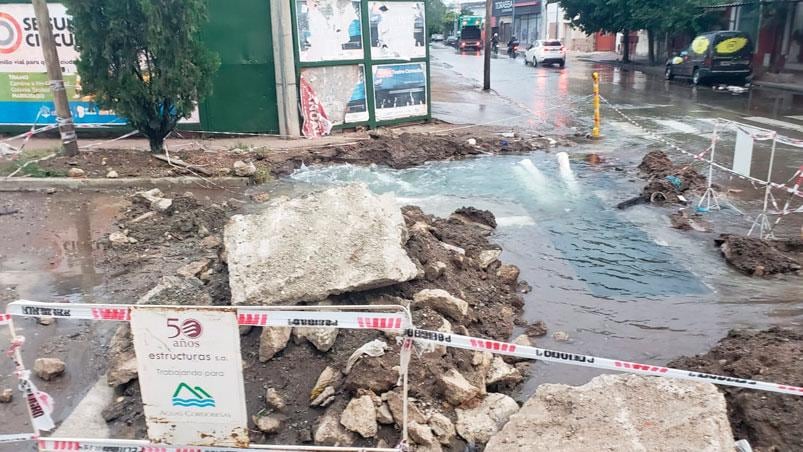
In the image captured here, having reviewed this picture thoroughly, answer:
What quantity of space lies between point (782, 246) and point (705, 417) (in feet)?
16.2

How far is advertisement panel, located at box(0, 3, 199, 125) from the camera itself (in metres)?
13.6

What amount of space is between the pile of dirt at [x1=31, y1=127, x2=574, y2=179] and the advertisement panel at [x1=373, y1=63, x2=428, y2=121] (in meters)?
1.08

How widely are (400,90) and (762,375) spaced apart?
12.9 m

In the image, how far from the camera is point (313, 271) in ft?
17.1

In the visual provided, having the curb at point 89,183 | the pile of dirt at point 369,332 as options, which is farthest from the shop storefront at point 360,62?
the pile of dirt at point 369,332

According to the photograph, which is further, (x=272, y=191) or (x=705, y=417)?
(x=272, y=191)

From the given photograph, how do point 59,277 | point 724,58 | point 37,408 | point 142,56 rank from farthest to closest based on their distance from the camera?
1. point 724,58
2. point 142,56
3. point 59,277
4. point 37,408

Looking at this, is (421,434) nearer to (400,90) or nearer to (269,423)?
(269,423)

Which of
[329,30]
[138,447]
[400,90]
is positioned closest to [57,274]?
[138,447]

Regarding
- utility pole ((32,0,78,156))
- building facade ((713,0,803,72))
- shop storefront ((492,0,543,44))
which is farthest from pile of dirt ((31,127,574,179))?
shop storefront ((492,0,543,44))

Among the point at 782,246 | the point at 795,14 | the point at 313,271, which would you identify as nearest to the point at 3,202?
the point at 313,271

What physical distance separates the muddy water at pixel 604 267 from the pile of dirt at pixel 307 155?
0.96 metres

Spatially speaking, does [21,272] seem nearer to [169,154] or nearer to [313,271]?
[313,271]

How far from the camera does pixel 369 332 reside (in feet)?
16.1
